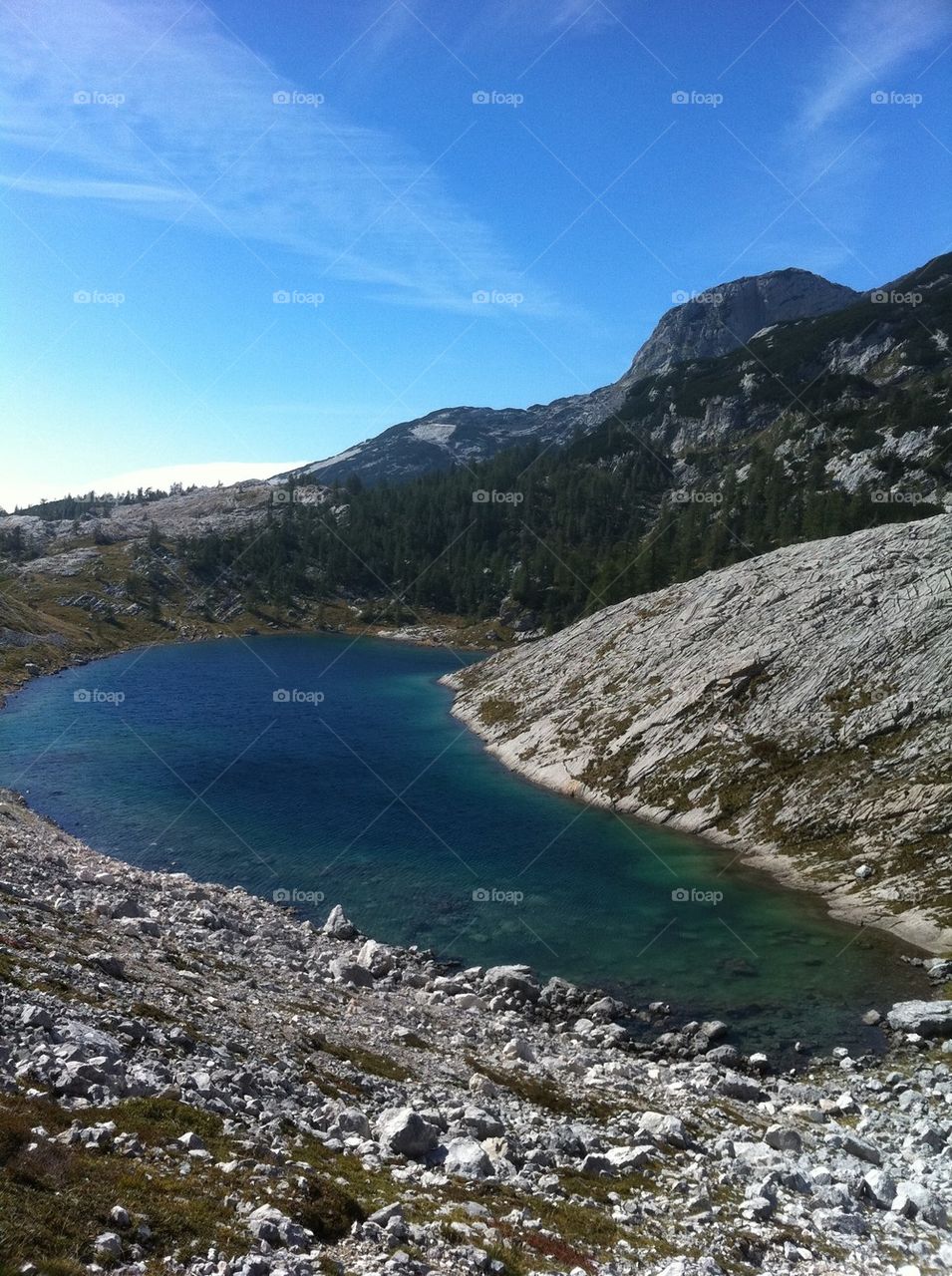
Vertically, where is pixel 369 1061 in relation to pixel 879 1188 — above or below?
above

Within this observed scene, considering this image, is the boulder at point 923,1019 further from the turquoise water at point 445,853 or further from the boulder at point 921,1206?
the boulder at point 921,1206

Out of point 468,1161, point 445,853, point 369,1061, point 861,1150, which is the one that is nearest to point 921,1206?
point 861,1150

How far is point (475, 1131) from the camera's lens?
21062 millimetres

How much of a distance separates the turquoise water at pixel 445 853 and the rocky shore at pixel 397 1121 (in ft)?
15.0

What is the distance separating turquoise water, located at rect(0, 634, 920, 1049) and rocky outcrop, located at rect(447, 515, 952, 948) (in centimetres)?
365

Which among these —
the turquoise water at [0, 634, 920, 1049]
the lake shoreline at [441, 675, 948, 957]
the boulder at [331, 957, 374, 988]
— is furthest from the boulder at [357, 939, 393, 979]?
the lake shoreline at [441, 675, 948, 957]

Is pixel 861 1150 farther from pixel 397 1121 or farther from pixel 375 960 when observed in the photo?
pixel 375 960

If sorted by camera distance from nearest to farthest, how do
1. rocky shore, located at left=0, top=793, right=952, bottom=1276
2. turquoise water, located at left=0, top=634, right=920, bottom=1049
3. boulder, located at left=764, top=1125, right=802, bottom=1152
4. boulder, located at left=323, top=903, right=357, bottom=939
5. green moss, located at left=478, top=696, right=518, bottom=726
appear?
rocky shore, located at left=0, top=793, right=952, bottom=1276 < boulder, located at left=764, top=1125, right=802, bottom=1152 < turquoise water, located at left=0, top=634, right=920, bottom=1049 < boulder, located at left=323, top=903, right=357, bottom=939 < green moss, located at left=478, top=696, right=518, bottom=726

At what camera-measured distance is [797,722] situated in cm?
6259

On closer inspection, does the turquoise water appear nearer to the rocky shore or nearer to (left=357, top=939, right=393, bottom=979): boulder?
(left=357, top=939, right=393, bottom=979): boulder

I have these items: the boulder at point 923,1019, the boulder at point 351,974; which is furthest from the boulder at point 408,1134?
the boulder at point 923,1019

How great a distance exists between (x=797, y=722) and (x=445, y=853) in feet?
98.9

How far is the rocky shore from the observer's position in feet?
43.7

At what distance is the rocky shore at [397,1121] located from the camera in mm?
13312
